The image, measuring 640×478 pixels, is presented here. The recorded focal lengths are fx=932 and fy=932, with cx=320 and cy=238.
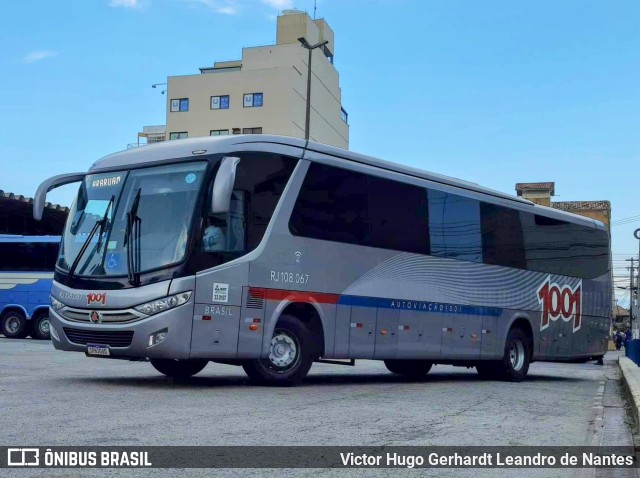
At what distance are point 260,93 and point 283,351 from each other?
2264 inches

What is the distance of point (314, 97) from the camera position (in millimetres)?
71375

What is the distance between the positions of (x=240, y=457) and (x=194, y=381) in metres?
7.01

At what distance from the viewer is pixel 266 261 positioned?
1263 centimetres

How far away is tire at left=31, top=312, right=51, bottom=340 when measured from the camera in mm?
29422

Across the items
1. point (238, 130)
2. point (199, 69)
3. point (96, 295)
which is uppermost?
point (199, 69)

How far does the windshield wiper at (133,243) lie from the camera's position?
1188 cm

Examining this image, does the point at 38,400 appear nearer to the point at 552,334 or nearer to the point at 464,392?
the point at 464,392

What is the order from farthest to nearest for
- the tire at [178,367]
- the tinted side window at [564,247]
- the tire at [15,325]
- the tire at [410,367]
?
the tire at [15,325]
the tinted side window at [564,247]
the tire at [410,367]
the tire at [178,367]

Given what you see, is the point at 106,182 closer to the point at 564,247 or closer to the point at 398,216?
the point at 398,216

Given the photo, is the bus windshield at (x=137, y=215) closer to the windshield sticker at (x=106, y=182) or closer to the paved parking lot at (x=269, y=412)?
the windshield sticker at (x=106, y=182)

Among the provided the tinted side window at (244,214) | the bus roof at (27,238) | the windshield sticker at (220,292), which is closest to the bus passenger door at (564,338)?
the tinted side window at (244,214)

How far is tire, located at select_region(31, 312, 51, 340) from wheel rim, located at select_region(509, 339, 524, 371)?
54.7ft

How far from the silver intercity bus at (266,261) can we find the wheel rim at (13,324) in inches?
675

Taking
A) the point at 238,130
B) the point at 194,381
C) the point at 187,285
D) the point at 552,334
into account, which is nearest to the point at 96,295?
the point at 187,285
